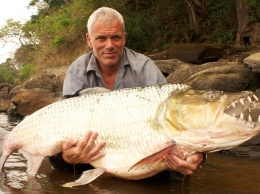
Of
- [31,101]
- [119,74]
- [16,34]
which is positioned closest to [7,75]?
[16,34]

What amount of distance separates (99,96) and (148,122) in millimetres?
558

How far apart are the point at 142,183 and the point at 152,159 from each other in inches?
26.9

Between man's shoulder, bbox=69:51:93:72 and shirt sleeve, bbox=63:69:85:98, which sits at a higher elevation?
man's shoulder, bbox=69:51:93:72

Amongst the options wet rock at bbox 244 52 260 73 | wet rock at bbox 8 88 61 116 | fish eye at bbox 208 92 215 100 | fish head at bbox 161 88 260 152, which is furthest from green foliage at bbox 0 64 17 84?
fish eye at bbox 208 92 215 100

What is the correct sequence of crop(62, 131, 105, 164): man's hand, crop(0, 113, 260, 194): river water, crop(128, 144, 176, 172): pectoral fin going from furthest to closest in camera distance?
crop(0, 113, 260, 194): river water → crop(62, 131, 105, 164): man's hand → crop(128, 144, 176, 172): pectoral fin

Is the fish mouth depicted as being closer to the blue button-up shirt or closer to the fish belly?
the fish belly

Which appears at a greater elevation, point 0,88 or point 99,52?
point 0,88

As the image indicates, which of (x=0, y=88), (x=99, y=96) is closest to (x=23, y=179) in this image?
(x=99, y=96)

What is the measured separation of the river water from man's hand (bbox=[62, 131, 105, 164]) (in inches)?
11.5

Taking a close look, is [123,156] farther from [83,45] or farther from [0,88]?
[0,88]

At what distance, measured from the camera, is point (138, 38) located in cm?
1844

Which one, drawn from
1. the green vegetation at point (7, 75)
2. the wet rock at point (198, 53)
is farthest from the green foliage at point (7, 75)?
the wet rock at point (198, 53)

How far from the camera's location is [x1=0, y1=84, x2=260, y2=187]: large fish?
2879 mm

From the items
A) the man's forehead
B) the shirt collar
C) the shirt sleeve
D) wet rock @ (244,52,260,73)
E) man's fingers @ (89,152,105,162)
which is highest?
wet rock @ (244,52,260,73)
